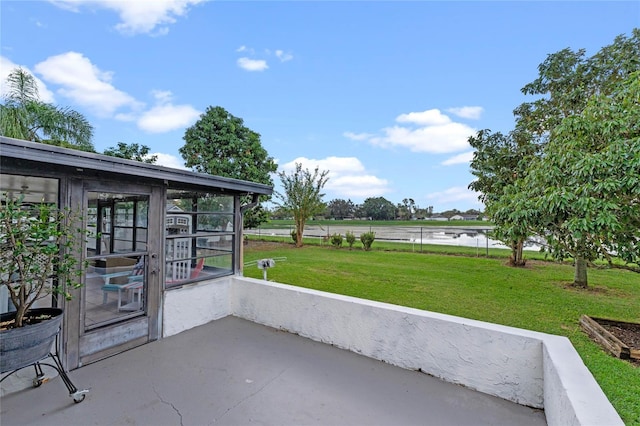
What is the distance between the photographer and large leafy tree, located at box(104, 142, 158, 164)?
13.8 m

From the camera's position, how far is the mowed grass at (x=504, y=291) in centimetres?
304

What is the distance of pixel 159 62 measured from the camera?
8.48 m

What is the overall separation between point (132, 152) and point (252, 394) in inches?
608

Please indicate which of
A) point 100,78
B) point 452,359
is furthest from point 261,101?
point 452,359

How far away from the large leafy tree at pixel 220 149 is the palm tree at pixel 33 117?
3956 millimetres

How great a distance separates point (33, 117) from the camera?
10352 millimetres

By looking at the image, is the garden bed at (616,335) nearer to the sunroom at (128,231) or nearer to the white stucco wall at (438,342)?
the white stucco wall at (438,342)

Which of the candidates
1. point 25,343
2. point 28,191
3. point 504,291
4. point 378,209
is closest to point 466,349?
point 25,343

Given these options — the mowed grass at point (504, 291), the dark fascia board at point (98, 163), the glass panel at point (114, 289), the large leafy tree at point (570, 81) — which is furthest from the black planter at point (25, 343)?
the large leafy tree at point (570, 81)

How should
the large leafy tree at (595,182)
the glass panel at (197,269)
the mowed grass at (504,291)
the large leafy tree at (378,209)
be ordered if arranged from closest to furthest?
the large leafy tree at (595,182) → the mowed grass at (504,291) → the glass panel at (197,269) → the large leafy tree at (378,209)

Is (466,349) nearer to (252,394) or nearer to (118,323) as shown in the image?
(252,394)

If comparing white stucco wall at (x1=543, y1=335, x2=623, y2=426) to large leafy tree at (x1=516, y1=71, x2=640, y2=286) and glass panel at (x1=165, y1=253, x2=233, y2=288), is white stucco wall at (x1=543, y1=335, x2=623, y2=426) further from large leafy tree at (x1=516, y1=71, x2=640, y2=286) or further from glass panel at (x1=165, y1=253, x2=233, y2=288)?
glass panel at (x1=165, y1=253, x2=233, y2=288)

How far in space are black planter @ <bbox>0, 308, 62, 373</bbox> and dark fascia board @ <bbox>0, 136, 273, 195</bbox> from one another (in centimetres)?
127

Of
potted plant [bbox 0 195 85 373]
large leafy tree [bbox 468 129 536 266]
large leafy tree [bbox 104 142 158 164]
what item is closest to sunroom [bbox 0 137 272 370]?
potted plant [bbox 0 195 85 373]
